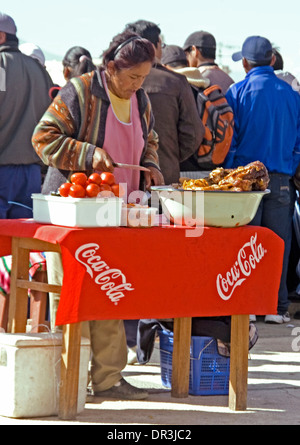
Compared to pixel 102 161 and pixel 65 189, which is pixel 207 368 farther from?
pixel 65 189

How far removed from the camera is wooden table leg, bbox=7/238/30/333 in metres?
4.85

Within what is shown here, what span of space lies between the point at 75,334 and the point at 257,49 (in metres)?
3.86

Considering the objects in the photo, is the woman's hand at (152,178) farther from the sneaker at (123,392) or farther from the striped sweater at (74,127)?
the sneaker at (123,392)

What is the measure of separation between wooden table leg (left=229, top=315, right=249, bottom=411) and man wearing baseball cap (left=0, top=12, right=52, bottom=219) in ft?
7.25

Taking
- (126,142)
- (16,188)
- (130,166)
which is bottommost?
(16,188)

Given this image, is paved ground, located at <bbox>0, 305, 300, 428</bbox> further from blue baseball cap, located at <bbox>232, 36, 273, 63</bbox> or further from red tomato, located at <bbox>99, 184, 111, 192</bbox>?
blue baseball cap, located at <bbox>232, 36, 273, 63</bbox>

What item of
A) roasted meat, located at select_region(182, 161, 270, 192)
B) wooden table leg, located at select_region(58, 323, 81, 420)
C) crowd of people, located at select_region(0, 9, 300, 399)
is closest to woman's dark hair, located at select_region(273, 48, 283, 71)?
crowd of people, located at select_region(0, 9, 300, 399)

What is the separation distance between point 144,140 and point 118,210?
1037 mm

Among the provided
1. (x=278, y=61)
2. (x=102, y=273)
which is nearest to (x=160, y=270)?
(x=102, y=273)

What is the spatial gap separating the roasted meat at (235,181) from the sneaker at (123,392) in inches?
44.2

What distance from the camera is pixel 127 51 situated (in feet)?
16.6

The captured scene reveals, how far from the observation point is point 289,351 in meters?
6.73

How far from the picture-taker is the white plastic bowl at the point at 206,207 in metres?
4.80

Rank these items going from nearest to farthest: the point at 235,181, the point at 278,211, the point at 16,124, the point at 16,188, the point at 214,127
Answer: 1. the point at 235,181
2. the point at 16,188
3. the point at 16,124
4. the point at 214,127
5. the point at 278,211
